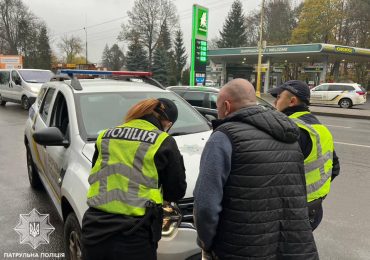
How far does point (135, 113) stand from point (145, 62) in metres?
51.5

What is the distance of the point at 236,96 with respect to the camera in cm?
196

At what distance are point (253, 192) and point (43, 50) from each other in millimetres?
68946

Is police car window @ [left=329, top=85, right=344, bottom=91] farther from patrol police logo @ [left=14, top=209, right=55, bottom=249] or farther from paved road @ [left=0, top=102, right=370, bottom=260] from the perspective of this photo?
patrol police logo @ [left=14, top=209, right=55, bottom=249]

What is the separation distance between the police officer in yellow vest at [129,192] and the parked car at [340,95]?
2305cm

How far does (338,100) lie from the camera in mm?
23188

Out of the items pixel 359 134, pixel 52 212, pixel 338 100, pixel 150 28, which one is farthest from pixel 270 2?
pixel 52 212

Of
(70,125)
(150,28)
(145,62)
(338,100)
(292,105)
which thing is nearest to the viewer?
(292,105)

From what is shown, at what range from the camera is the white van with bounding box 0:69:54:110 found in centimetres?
1538

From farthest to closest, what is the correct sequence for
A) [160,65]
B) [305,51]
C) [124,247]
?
[160,65] → [305,51] → [124,247]

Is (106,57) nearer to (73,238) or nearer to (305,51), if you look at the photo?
(305,51)

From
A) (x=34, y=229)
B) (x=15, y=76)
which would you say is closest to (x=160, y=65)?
(x=15, y=76)

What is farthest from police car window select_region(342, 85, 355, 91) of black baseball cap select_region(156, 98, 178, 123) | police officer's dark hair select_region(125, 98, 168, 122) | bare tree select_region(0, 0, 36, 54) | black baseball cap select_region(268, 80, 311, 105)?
bare tree select_region(0, 0, 36, 54)

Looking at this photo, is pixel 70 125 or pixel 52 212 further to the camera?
pixel 52 212

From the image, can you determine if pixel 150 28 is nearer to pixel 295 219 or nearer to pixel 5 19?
pixel 5 19
